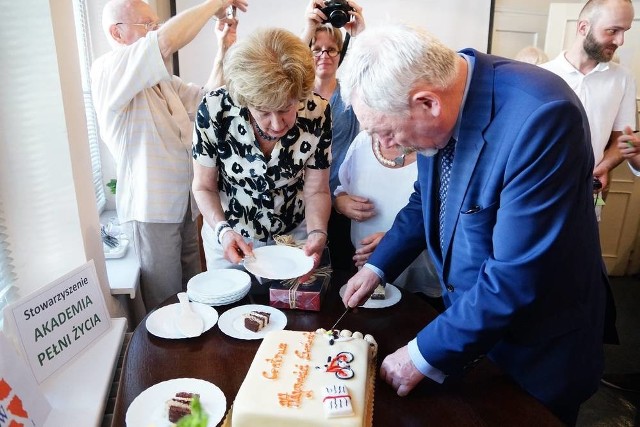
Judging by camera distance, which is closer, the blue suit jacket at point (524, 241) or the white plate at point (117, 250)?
the blue suit jacket at point (524, 241)

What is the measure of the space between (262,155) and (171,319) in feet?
2.02

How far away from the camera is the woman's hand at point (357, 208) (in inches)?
69.9

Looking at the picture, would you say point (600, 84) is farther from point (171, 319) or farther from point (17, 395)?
point (17, 395)

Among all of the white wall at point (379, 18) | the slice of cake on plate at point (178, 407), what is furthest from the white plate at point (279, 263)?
the white wall at point (379, 18)

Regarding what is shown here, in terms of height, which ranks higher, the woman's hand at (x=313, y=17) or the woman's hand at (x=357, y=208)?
the woman's hand at (x=313, y=17)

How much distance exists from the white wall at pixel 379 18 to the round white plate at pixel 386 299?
2.71 m

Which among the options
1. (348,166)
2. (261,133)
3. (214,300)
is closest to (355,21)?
(348,166)

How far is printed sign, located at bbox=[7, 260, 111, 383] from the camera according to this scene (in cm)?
119

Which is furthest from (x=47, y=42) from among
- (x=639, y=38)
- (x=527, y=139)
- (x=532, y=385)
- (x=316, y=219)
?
(x=639, y=38)

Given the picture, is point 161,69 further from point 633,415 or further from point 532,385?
point 633,415

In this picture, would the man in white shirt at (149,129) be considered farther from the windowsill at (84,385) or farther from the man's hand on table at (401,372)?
the man's hand on table at (401,372)

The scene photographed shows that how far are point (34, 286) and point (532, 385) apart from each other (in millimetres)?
1517

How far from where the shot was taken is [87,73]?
2.84 m

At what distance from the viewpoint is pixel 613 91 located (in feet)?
9.12
